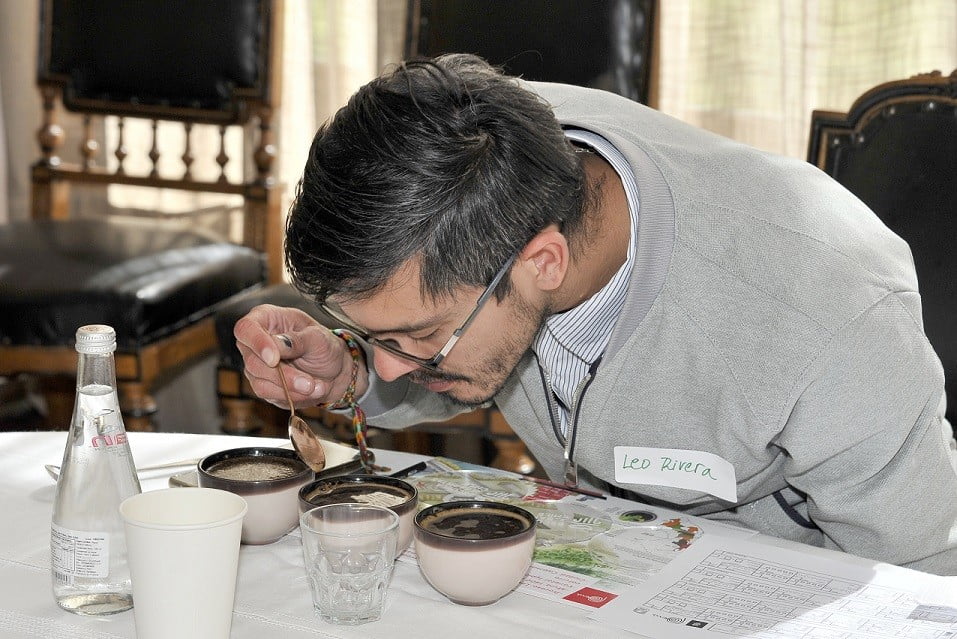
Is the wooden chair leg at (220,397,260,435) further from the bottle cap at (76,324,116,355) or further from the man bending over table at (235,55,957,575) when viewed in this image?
the bottle cap at (76,324,116,355)

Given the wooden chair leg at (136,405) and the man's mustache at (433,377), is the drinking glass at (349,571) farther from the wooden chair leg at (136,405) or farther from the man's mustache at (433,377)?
the wooden chair leg at (136,405)

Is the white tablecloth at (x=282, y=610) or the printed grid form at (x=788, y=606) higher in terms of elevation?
the printed grid form at (x=788, y=606)

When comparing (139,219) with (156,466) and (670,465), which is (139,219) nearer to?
(156,466)

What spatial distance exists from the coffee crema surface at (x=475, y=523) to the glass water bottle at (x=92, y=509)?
0.24 m

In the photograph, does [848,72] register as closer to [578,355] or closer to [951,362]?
[951,362]

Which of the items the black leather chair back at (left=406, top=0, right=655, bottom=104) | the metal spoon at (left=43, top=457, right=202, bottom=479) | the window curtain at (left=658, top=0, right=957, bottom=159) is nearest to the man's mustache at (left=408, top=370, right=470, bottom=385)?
the metal spoon at (left=43, top=457, right=202, bottom=479)

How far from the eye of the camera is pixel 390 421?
144cm

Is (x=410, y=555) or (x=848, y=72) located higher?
(x=848, y=72)

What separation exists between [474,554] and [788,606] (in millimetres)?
250

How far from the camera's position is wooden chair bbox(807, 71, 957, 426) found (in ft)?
5.18

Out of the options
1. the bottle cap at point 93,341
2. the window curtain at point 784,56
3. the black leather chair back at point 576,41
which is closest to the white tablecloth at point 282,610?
the bottle cap at point 93,341

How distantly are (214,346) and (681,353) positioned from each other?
1440 millimetres

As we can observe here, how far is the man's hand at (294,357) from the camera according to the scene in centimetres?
121

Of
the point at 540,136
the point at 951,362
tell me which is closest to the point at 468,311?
the point at 540,136
